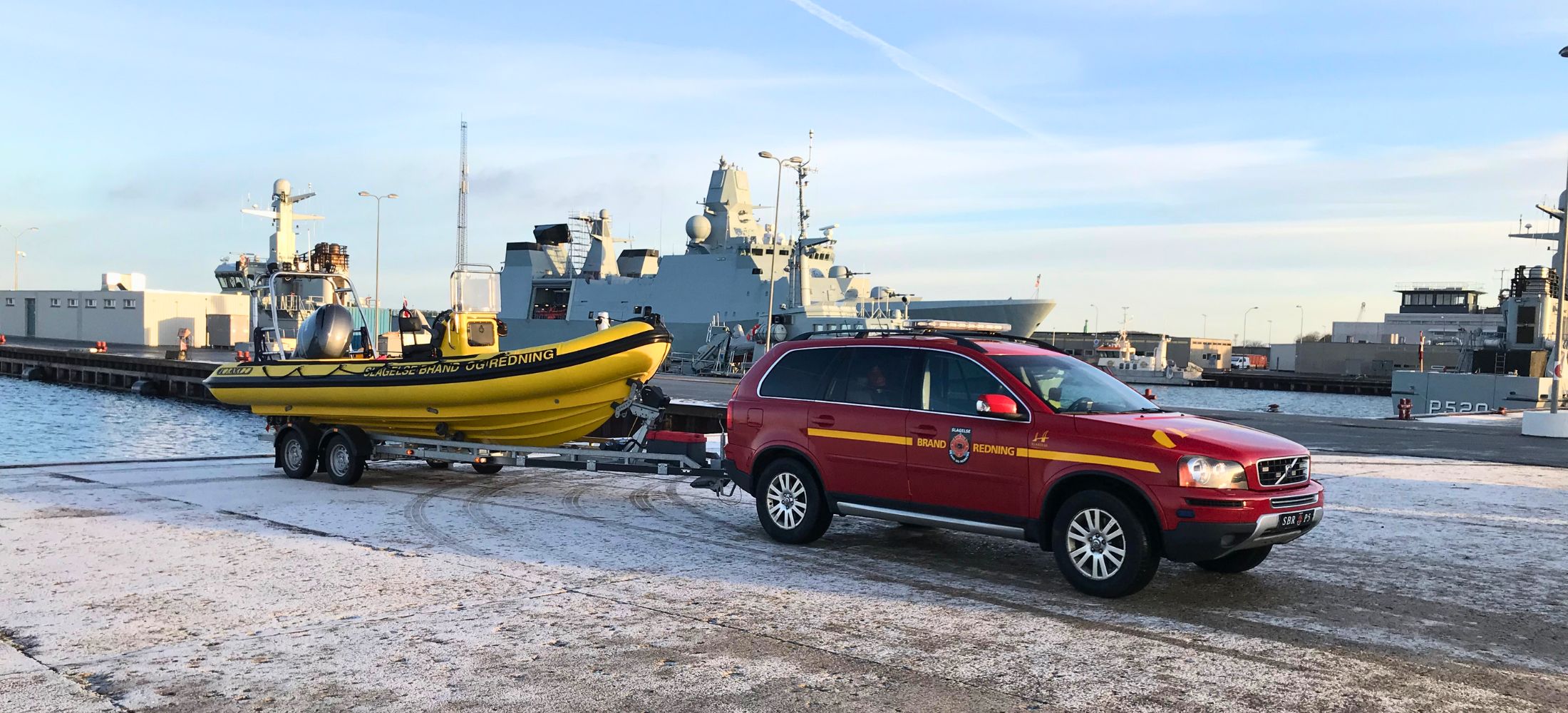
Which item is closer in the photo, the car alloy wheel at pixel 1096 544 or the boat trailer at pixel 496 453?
the car alloy wheel at pixel 1096 544

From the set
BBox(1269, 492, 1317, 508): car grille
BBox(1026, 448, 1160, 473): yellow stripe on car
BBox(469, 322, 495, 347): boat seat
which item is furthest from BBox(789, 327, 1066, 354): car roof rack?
BBox(469, 322, 495, 347): boat seat

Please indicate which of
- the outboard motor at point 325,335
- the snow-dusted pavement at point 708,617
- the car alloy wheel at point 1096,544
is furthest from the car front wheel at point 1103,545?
the outboard motor at point 325,335

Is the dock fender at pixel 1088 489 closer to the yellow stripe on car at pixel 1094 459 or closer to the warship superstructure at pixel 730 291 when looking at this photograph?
the yellow stripe on car at pixel 1094 459

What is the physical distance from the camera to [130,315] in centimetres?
9994

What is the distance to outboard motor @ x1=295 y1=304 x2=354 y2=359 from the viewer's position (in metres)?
14.2

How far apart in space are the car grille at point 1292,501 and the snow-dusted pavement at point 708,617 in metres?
0.66

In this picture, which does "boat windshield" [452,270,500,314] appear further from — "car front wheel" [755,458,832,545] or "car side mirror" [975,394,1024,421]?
"car side mirror" [975,394,1024,421]

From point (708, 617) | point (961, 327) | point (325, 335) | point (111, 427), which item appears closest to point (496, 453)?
point (325, 335)

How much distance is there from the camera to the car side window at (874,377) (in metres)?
8.63

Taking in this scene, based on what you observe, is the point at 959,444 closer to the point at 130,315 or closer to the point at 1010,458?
the point at 1010,458

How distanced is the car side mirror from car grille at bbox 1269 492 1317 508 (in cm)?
174

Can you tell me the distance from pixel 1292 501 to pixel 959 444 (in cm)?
228

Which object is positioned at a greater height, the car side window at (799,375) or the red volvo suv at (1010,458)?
the car side window at (799,375)

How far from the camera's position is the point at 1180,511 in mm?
6961
